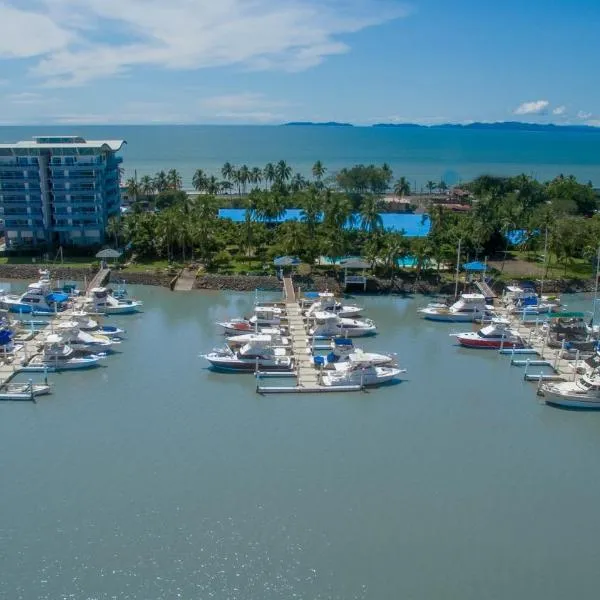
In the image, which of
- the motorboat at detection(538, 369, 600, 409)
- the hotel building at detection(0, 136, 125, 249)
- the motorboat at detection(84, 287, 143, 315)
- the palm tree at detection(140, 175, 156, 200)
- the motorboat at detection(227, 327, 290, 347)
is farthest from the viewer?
the palm tree at detection(140, 175, 156, 200)

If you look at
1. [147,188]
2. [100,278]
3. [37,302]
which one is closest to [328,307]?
[100,278]

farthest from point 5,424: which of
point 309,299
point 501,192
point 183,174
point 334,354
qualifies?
point 183,174

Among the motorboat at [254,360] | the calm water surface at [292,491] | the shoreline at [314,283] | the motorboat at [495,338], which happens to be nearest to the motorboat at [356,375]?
the calm water surface at [292,491]

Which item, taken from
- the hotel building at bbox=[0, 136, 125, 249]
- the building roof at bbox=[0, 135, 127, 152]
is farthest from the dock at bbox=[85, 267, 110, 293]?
the building roof at bbox=[0, 135, 127, 152]

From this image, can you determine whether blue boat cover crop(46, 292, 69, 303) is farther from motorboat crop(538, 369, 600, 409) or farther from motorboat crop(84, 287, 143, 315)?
motorboat crop(538, 369, 600, 409)

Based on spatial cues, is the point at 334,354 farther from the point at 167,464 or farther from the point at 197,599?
the point at 197,599

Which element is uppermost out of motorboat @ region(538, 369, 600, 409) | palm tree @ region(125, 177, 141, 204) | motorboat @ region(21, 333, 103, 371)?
palm tree @ region(125, 177, 141, 204)
